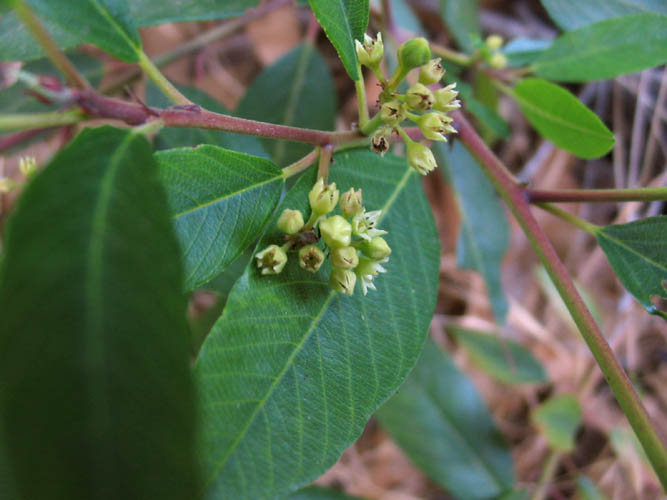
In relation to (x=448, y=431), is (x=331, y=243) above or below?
above

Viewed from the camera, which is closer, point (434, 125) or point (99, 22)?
point (99, 22)

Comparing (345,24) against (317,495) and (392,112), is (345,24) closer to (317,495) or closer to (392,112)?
(392,112)

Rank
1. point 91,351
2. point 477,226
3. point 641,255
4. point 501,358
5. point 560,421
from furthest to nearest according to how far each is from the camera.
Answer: point 501,358 < point 560,421 < point 477,226 < point 641,255 < point 91,351

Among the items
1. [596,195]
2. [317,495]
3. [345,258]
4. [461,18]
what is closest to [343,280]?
[345,258]

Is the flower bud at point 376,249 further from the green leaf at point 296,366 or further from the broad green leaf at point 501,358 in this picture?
the broad green leaf at point 501,358

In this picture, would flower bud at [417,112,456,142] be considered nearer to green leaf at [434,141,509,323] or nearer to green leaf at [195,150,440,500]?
green leaf at [195,150,440,500]

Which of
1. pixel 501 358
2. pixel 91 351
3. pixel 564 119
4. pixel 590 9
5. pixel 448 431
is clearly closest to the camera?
pixel 91 351

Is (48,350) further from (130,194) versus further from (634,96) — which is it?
(634,96)
